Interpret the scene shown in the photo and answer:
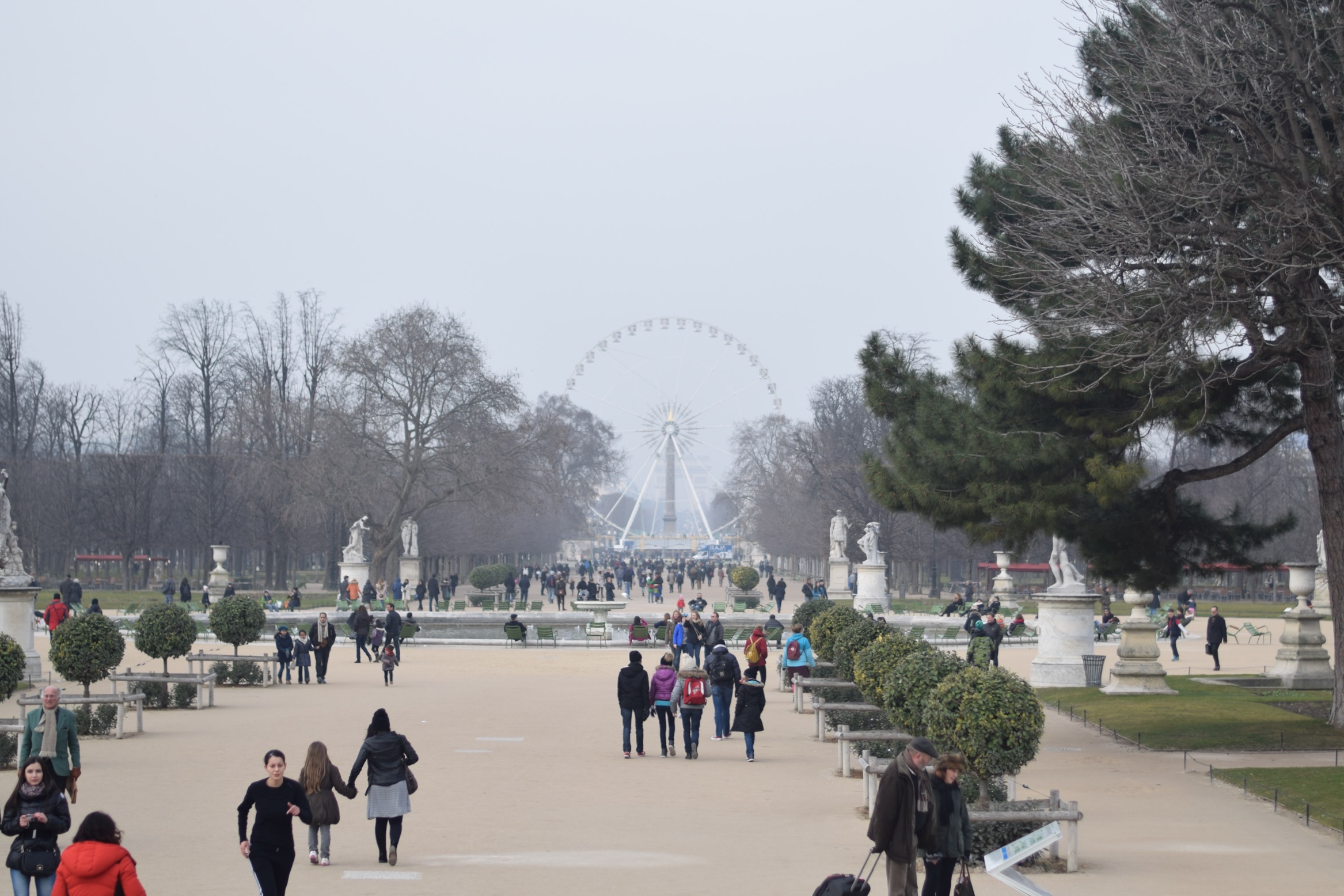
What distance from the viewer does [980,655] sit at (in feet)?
60.8

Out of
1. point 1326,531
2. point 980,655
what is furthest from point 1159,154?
point 980,655

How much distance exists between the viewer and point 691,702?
16688 millimetres

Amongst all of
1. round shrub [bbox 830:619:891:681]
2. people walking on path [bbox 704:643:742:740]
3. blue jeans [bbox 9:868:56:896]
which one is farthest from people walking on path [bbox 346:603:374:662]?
blue jeans [bbox 9:868:56:896]

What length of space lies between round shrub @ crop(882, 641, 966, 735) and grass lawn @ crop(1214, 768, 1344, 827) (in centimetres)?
330

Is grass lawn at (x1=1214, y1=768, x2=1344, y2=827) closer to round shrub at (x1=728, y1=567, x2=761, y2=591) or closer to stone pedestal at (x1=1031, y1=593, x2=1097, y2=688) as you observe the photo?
stone pedestal at (x1=1031, y1=593, x2=1097, y2=688)

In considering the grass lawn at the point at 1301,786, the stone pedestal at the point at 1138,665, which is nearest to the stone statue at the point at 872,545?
the stone pedestal at the point at 1138,665

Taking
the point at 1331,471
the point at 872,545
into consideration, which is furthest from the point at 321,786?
the point at 872,545

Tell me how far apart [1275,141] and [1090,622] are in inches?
438

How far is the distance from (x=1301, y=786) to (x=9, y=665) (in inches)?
562

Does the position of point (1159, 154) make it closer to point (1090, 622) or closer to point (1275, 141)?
point (1275, 141)

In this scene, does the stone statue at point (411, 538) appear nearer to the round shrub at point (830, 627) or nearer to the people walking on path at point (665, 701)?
the round shrub at point (830, 627)

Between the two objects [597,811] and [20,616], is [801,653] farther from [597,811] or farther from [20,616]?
[20,616]

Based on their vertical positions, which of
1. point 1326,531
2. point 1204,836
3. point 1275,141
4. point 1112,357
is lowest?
point 1204,836

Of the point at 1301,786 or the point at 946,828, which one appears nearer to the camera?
the point at 946,828
